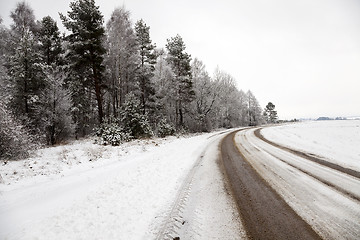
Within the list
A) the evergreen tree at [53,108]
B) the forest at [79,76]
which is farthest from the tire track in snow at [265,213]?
the evergreen tree at [53,108]

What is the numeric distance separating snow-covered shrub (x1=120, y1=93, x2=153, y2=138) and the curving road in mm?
11341

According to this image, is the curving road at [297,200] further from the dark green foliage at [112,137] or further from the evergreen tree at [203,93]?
the evergreen tree at [203,93]

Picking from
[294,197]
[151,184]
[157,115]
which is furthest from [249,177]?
[157,115]

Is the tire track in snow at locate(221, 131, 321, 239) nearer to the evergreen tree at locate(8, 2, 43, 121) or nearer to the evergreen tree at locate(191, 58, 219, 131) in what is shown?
the evergreen tree at locate(8, 2, 43, 121)

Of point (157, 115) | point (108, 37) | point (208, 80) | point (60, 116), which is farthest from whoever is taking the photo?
point (208, 80)

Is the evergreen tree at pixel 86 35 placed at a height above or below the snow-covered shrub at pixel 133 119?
above

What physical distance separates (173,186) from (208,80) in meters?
26.7

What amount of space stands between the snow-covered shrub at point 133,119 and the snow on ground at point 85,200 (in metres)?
8.21

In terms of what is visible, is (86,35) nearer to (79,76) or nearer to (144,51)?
(79,76)

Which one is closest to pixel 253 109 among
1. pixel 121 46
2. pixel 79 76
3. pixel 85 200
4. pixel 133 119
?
pixel 121 46

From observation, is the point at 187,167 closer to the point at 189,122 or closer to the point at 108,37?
the point at 108,37

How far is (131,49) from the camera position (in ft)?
63.8

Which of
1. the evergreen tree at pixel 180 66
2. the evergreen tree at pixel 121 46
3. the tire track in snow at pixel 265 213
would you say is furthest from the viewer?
the evergreen tree at pixel 180 66

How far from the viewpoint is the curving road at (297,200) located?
2.67m
